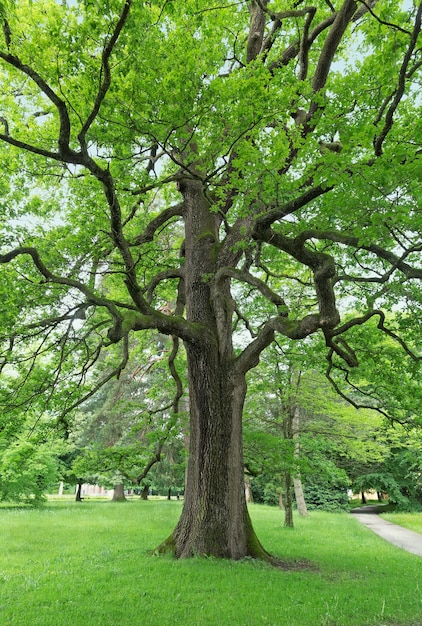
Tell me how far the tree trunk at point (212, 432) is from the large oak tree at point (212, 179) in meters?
0.04

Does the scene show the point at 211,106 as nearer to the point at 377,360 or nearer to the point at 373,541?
the point at 377,360

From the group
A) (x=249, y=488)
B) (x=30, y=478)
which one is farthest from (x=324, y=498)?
(x=30, y=478)

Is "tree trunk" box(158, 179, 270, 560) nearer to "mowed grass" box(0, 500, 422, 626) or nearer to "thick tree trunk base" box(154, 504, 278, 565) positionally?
"thick tree trunk base" box(154, 504, 278, 565)

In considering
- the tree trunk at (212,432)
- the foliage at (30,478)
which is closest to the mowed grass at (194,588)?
the tree trunk at (212,432)

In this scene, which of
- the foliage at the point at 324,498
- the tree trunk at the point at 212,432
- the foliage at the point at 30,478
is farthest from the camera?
the foliage at the point at 324,498

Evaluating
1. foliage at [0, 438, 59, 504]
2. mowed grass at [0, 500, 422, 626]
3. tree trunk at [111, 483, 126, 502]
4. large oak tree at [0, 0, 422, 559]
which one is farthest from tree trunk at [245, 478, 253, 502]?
large oak tree at [0, 0, 422, 559]

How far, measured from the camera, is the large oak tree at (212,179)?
17.6ft

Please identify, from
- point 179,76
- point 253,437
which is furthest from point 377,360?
point 179,76

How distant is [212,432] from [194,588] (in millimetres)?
2742

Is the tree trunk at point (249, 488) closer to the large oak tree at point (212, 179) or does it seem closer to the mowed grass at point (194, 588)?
the mowed grass at point (194, 588)

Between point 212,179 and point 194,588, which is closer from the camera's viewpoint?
point 194,588

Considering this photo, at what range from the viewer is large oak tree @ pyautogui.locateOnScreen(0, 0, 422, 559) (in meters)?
5.38

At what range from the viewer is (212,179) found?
779cm

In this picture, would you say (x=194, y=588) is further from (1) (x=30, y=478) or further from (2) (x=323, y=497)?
(2) (x=323, y=497)
